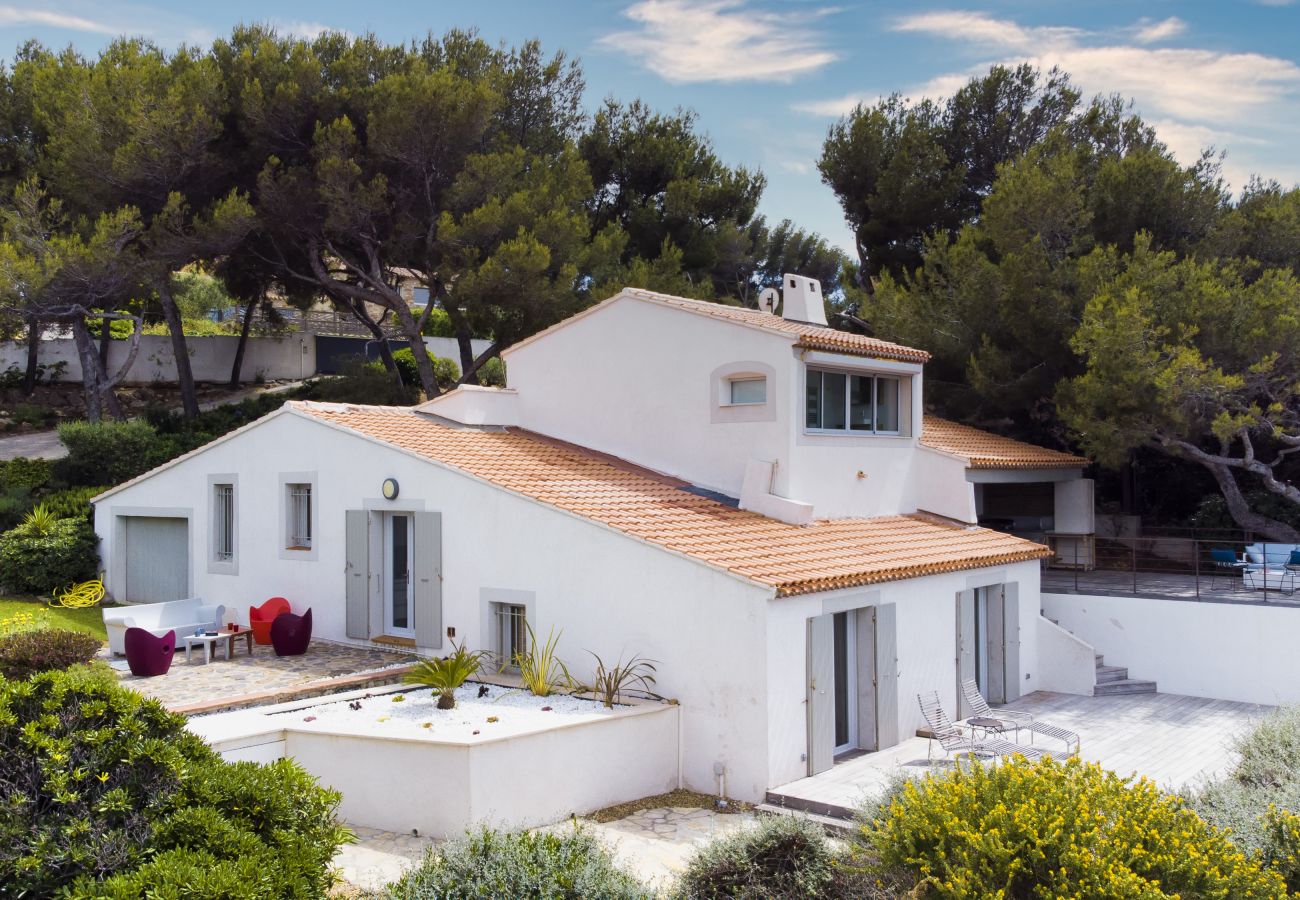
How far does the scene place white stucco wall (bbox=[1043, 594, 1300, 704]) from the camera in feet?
62.6

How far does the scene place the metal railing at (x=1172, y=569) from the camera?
68.8 ft

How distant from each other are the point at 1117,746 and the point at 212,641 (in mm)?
14491

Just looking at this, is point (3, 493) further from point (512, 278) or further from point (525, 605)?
point (525, 605)

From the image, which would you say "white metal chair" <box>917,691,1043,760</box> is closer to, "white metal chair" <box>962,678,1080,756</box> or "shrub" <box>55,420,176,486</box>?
"white metal chair" <box>962,678,1080,756</box>

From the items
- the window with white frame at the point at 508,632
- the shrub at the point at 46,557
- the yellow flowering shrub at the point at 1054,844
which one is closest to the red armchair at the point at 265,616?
the window with white frame at the point at 508,632

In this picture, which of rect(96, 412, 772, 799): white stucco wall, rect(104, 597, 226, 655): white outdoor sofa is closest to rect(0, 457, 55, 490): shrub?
rect(96, 412, 772, 799): white stucco wall

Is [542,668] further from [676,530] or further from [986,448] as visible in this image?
[986,448]

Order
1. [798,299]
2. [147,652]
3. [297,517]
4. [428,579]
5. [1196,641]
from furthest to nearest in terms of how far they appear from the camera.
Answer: [798,299] < [1196,641] < [297,517] < [428,579] < [147,652]

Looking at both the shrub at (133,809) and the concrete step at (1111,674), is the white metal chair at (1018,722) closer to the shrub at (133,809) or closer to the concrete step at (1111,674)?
the concrete step at (1111,674)

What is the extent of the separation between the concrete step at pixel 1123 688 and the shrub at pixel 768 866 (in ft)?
42.6

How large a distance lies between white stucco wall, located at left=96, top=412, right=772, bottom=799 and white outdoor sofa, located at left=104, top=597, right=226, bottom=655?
122cm

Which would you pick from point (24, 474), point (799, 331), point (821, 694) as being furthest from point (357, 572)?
point (24, 474)

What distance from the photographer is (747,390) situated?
18.7m

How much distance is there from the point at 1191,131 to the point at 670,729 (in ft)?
81.2
